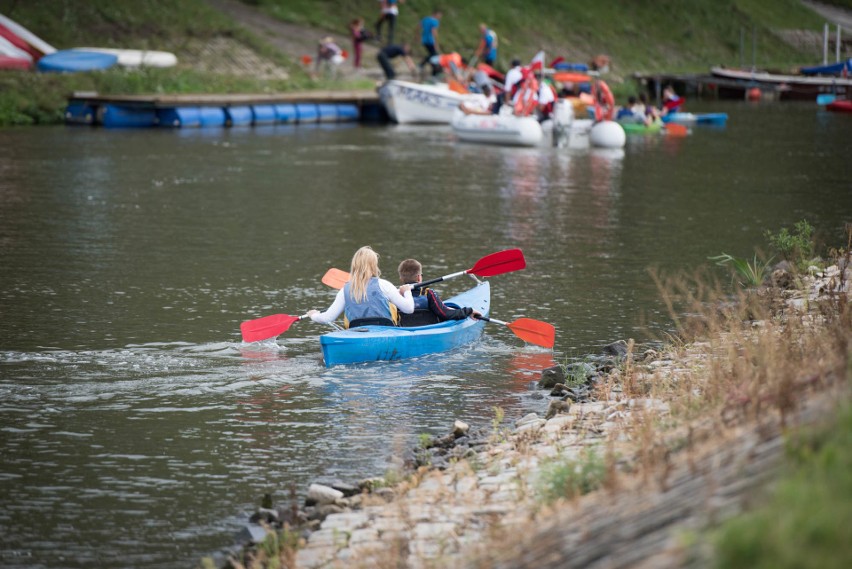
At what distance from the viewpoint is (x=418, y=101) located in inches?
1389

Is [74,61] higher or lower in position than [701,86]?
lower

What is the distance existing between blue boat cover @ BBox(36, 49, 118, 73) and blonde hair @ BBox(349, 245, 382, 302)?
23.7 m

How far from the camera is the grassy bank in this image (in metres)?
32.8

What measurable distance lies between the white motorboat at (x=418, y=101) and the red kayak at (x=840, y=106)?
47.9 feet

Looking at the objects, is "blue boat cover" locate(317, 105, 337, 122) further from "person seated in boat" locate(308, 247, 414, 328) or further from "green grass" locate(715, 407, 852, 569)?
"green grass" locate(715, 407, 852, 569)

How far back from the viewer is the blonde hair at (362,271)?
408 inches

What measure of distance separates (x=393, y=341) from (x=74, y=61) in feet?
79.5

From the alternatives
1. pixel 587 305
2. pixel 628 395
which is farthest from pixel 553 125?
pixel 628 395

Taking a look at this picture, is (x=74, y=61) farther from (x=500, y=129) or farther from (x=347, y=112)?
(x=500, y=129)

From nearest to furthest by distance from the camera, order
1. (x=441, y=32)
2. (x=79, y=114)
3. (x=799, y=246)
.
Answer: (x=799, y=246)
(x=79, y=114)
(x=441, y=32)

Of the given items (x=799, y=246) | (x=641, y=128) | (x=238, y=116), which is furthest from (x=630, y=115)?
(x=799, y=246)

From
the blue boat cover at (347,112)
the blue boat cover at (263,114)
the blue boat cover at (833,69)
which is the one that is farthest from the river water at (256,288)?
the blue boat cover at (833,69)

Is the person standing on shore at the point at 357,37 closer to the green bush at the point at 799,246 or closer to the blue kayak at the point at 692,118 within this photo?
the blue kayak at the point at 692,118

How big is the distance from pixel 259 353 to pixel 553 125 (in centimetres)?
2045
